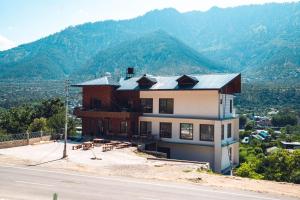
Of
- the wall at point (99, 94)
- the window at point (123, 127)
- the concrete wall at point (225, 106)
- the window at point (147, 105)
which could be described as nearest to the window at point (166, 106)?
the window at point (147, 105)

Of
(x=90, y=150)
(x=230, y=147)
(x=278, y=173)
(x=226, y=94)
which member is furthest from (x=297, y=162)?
(x=90, y=150)

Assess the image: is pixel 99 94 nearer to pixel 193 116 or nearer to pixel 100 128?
pixel 100 128

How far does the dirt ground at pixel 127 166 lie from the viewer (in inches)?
913

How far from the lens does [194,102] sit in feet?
131

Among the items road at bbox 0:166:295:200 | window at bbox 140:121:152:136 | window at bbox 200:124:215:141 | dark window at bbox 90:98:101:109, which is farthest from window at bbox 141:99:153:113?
road at bbox 0:166:295:200

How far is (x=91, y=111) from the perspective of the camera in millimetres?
44094

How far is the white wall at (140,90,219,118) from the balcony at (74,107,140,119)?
3436 millimetres

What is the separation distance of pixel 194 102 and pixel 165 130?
15.4ft

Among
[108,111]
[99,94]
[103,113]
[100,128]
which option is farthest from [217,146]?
[99,94]

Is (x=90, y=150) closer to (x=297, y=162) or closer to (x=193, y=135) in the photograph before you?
(x=193, y=135)

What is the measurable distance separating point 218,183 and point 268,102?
604ft

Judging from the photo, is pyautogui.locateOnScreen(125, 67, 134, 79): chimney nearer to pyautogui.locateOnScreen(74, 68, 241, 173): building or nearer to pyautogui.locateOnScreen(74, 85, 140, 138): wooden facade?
pyautogui.locateOnScreen(74, 68, 241, 173): building

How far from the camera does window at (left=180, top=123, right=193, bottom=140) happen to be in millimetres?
39844

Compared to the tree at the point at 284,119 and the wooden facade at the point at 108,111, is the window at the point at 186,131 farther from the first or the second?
the tree at the point at 284,119
